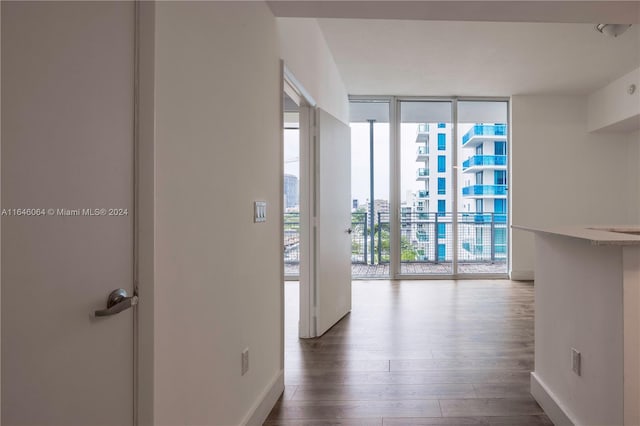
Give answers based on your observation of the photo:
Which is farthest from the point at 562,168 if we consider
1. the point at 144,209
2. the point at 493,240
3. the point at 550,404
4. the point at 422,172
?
the point at 144,209

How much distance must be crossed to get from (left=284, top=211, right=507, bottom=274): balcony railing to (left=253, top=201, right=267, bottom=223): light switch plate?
12.8 ft

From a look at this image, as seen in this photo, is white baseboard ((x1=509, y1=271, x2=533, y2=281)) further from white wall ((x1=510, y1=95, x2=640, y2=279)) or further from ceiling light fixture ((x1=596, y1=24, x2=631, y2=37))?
ceiling light fixture ((x1=596, y1=24, x2=631, y2=37))

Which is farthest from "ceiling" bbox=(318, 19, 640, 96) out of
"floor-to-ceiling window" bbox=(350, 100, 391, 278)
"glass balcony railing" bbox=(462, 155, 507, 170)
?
"glass balcony railing" bbox=(462, 155, 507, 170)

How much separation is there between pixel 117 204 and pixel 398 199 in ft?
16.6

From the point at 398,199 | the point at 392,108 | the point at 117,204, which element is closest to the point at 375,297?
the point at 398,199

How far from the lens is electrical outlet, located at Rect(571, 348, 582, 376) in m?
1.66

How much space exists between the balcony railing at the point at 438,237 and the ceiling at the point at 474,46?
1979 millimetres

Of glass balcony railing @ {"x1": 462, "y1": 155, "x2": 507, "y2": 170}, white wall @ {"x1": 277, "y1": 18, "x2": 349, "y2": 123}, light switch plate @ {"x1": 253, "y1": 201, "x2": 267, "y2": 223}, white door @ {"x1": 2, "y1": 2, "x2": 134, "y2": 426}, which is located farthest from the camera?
glass balcony railing @ {"x1": 462, "y1": 155, "x2": 507, "y2": 170}

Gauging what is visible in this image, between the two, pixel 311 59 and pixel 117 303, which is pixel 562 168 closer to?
pixel 311 59

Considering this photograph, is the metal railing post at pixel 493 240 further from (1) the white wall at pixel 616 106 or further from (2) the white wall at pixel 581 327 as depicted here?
(2) the white wall at pixel 581 327

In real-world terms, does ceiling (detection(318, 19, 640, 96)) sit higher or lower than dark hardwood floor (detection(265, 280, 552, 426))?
higher

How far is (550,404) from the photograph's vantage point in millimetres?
1932

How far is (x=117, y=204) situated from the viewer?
3.31 feet

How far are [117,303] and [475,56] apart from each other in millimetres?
4452
